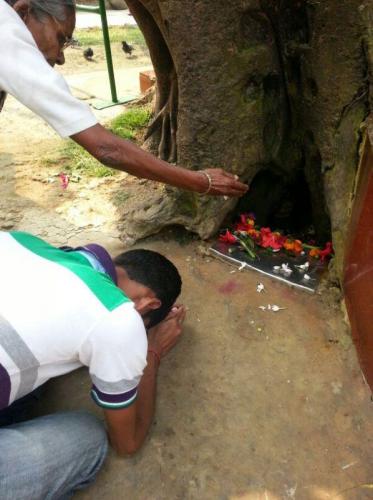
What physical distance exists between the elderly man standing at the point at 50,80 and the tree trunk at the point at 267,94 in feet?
2.40

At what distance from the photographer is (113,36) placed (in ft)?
34.3

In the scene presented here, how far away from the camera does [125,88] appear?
21.3 feet

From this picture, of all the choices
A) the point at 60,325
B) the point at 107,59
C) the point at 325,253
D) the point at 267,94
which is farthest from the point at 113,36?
the point at 60,325

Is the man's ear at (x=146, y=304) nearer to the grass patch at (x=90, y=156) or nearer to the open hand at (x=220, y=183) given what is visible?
the open hand at (x=220, y=183)

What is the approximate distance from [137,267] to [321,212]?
1.69 meters

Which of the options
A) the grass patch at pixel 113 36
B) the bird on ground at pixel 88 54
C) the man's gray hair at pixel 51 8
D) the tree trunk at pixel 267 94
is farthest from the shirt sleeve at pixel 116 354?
the grass patch at pixel 113 36

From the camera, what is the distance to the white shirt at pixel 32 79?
1.59m

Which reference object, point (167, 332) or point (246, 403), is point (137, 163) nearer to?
point (167, 332)

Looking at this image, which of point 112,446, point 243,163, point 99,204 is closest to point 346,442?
point 112,446

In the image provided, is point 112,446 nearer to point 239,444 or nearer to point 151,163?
point 239,444

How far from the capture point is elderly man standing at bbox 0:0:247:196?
1.61 meters

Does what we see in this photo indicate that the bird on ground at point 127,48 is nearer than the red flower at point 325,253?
No

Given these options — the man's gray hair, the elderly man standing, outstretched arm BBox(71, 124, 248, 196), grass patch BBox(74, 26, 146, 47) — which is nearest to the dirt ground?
outstretched arm BBox(71, 124, 248, 196)

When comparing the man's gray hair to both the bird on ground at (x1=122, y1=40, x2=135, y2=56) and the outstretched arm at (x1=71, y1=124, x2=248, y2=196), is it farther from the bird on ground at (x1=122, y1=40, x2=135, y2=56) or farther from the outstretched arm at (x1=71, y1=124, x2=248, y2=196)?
the bird on ground at (x1=122, y1=40, x2=135, y2=56)
